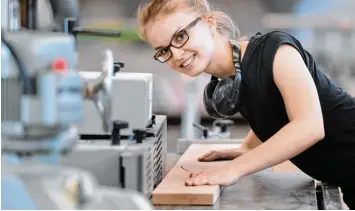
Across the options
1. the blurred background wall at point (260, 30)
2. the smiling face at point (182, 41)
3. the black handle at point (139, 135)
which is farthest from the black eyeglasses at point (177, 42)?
the blurred background wall at point (260, 30)

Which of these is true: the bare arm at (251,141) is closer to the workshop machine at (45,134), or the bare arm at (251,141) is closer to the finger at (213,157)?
the finger at (213,157)

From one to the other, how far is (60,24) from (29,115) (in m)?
0.81

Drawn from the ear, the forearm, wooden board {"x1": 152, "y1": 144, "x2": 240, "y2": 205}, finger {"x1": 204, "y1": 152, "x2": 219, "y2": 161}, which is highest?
the ear

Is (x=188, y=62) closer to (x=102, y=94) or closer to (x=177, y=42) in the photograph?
(x=177, y=42)

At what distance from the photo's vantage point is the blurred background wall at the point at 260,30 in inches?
207

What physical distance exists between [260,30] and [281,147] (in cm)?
380

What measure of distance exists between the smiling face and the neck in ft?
0.09

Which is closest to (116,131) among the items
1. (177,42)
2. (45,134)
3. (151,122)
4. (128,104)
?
(128,104)

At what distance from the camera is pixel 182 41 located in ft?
5.93

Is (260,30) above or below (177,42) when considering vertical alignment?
below

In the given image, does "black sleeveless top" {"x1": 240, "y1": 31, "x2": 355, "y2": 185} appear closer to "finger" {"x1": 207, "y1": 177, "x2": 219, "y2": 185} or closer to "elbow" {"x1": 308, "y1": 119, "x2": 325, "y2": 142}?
"elbow" {"x1": 308, "y1": 119, "x2": 325, "y2": 142}

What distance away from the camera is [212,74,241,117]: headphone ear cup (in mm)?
1865

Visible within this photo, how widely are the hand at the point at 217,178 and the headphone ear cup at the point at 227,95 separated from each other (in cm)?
26

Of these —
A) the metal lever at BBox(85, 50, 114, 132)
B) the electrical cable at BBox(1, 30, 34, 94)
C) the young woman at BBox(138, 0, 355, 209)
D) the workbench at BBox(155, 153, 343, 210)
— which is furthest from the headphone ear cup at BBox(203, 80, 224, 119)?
the electrical cable at BBox(1, 30, 34, 94)
